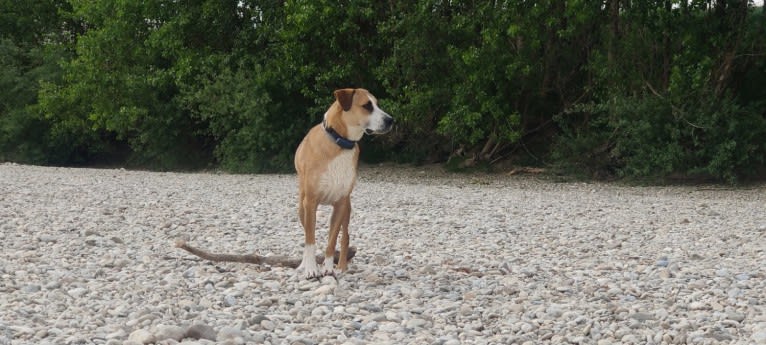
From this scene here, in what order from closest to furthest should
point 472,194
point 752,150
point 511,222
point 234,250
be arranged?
point 234,250
point 511,222
point 472,194
point 752,150

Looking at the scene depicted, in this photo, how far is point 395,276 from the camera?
679 cm

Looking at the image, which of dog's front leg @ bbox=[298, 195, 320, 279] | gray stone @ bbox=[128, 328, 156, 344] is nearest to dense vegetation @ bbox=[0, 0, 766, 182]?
dog's front leg @ bbox=[298, 195, 320, 279]

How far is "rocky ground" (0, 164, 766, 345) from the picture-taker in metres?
5.03

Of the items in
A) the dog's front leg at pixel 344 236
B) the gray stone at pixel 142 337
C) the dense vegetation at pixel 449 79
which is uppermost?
the dense vegetation at pixel 449 79

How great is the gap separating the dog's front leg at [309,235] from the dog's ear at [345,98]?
29.9 inches

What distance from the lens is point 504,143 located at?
833 inches

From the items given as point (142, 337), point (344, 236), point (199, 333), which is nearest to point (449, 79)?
point (344, 236)

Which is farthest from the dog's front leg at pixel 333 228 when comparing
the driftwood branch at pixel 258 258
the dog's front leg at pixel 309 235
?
the driftwood branch at pixel 258 258

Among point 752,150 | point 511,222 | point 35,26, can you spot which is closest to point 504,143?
point 752,150

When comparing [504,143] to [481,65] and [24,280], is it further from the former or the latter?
[24,280]

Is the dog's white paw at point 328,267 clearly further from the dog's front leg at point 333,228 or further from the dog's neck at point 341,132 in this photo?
the dog's neck at point 341,132

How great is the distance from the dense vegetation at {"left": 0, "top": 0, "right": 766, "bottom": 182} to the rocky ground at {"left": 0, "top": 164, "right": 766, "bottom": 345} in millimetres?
4954

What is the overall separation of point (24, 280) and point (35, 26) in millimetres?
29256

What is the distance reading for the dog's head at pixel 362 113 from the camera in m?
5.96
